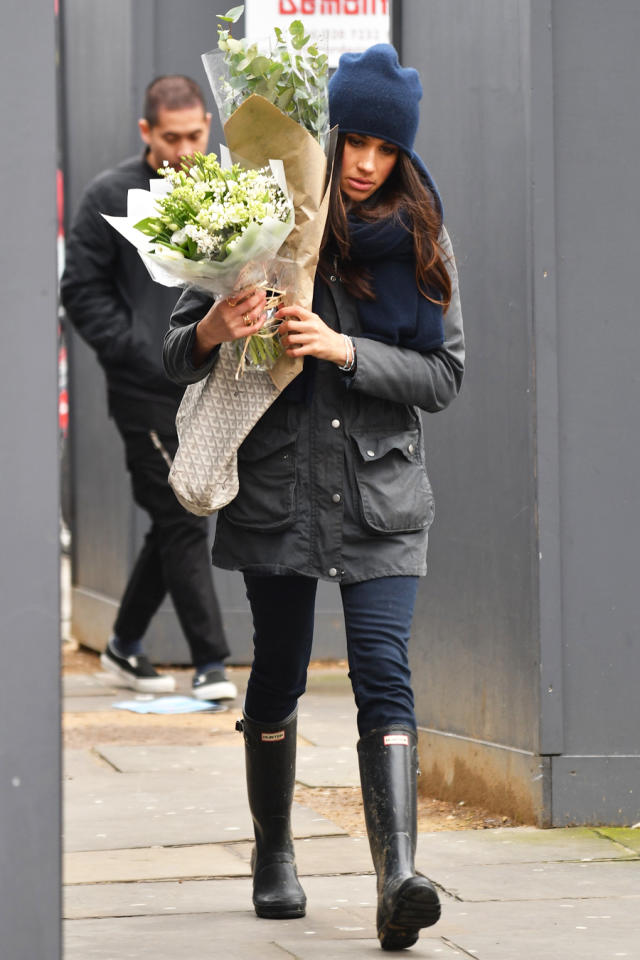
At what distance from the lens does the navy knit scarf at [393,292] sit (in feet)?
13.2

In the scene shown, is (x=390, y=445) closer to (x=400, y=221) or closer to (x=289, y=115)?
(x=400, y=221)

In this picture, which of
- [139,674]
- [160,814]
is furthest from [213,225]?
[139,674]

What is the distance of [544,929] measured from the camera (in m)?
4.10

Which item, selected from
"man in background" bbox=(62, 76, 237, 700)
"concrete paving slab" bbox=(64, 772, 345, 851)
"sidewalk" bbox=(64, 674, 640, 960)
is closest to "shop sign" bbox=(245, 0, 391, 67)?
"man in background" bbox=(62, 76, 237, 700)

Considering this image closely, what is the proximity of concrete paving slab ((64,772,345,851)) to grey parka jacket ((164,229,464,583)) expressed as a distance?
1301mm

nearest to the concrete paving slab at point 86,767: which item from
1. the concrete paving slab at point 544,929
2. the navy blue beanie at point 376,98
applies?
the concrete paving slab at point 544,929

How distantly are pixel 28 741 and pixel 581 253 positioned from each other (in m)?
2.69

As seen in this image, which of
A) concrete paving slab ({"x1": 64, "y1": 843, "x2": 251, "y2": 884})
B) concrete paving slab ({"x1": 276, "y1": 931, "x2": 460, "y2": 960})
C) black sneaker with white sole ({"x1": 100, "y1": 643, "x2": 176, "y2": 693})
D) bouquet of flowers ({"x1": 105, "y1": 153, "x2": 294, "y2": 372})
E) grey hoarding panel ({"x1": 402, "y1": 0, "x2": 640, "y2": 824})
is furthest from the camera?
black sneaker with white sole ({"x1": 100, "y1": 643, "x2": 176, "y2": 693})

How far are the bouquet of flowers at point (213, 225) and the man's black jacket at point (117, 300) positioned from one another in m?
3.38

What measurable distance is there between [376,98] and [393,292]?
1.36 ft

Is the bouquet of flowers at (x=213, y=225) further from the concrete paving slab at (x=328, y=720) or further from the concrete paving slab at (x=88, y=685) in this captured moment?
the concrete paving slab at (x=88, y=685)

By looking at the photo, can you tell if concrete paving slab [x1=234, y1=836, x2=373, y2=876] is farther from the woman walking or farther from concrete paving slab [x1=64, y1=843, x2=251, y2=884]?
the woman walking

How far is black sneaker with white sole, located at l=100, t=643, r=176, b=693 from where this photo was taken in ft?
25.3

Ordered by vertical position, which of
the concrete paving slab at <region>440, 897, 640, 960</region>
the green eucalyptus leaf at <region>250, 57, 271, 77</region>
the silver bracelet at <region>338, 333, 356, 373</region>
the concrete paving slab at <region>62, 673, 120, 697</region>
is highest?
the green eucalyptus leaf at <region>250, 57, 271, 77</region>
